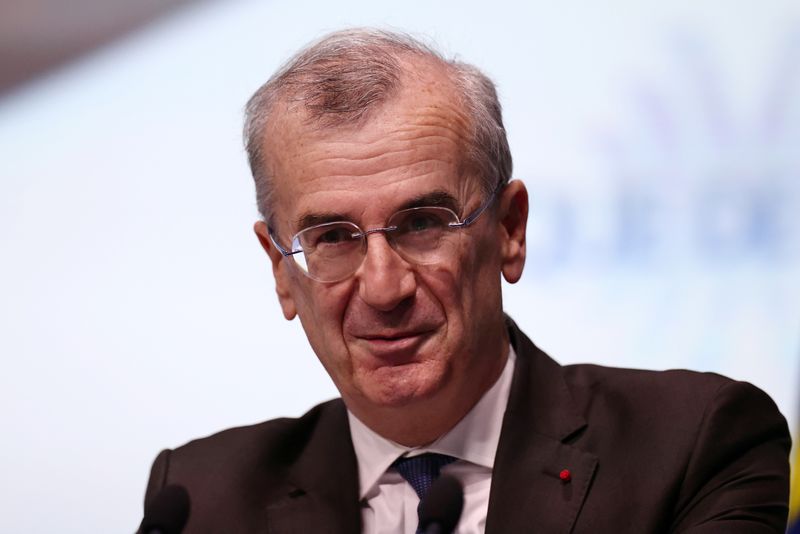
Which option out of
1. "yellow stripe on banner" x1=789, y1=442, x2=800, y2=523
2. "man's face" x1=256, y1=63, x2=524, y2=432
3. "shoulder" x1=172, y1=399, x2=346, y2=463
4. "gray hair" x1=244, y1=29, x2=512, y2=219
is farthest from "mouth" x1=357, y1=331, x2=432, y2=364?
"yellow stripe on banner" x1=789, y1=442, x2=800, y2=523

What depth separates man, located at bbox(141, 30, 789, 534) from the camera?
9.22 ft

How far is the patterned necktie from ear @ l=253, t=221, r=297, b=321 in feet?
1.62

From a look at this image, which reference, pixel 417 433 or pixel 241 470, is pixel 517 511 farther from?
pixel 241 470

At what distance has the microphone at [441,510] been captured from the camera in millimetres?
2494

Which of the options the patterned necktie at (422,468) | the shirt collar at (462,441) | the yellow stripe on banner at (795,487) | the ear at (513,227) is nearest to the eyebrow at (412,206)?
the ear at (513,227)

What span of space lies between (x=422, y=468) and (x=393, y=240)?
63cm

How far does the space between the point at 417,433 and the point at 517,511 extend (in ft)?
1.10

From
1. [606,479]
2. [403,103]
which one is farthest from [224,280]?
[606,479]

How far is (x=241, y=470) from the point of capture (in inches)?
129

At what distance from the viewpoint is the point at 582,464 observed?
2.92 meters

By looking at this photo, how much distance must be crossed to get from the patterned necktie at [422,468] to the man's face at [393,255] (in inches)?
7.3

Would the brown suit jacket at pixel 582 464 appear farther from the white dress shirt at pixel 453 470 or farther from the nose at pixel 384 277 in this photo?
the nose at pixel 384 277

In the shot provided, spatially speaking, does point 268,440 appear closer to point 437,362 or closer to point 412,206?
point 437,362

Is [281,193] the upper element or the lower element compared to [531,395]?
upper
